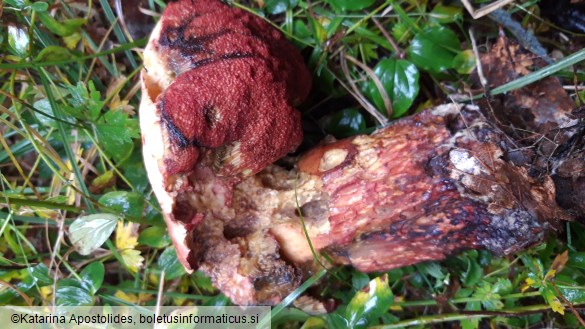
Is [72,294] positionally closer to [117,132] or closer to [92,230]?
[92,230]

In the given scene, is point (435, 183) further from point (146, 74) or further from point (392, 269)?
point (146, 74)

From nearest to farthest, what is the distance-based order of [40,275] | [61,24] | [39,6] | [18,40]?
[39,6], [18,40], [61,24], [40,275]

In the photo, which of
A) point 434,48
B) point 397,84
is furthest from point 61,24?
point 434,48

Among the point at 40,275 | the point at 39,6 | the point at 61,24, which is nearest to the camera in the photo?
Result: the point at 39,6

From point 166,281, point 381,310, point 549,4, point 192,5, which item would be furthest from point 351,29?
point 166,281

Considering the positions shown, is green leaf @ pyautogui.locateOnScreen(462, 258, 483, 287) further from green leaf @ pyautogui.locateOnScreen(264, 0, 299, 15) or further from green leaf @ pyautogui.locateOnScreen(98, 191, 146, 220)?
green leaf @ pyautogui.locateOnScreen(98, 191, 146, 220)

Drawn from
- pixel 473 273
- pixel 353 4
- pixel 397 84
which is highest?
pixel 353 4
